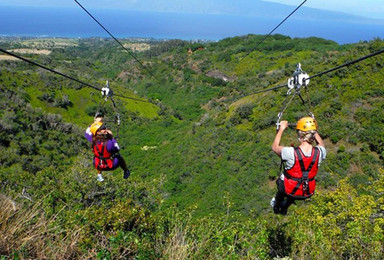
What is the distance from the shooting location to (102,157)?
277 inches

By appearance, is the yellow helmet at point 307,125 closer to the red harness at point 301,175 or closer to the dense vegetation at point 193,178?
the red harness at point 301,175

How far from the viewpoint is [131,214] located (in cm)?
857

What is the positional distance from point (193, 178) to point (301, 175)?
24.3 meters

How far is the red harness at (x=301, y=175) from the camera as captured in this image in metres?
4.76

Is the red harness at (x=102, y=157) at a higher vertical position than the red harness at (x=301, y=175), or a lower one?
lower

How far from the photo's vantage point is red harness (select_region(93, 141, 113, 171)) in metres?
6.88

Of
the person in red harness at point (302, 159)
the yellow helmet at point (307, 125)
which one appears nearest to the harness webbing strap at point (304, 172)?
the person in red harness at point (302, 159)

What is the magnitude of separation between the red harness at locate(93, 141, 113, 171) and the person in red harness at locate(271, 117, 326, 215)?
4149 millimetres

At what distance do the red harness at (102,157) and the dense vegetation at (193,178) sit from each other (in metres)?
1.30

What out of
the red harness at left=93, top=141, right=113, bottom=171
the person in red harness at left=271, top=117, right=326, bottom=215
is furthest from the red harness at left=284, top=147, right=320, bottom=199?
the red harness at left=93, top=141, right=113, bottom=171

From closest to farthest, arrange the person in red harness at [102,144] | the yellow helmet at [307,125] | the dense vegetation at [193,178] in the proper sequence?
the yellow helmet at [307,125] → the dense vegetation at [193,178] → the person in red harness at [102,144]

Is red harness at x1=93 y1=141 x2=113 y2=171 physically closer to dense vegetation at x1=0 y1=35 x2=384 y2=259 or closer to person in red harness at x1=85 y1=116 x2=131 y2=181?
person in red harness at x1=85 y1=116 x2=131 y2=181

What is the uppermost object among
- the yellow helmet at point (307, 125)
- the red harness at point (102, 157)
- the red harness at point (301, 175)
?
the yellow helmet at point (307, 125)

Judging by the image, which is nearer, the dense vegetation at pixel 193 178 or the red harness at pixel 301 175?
the red harness at pixel 301 175
